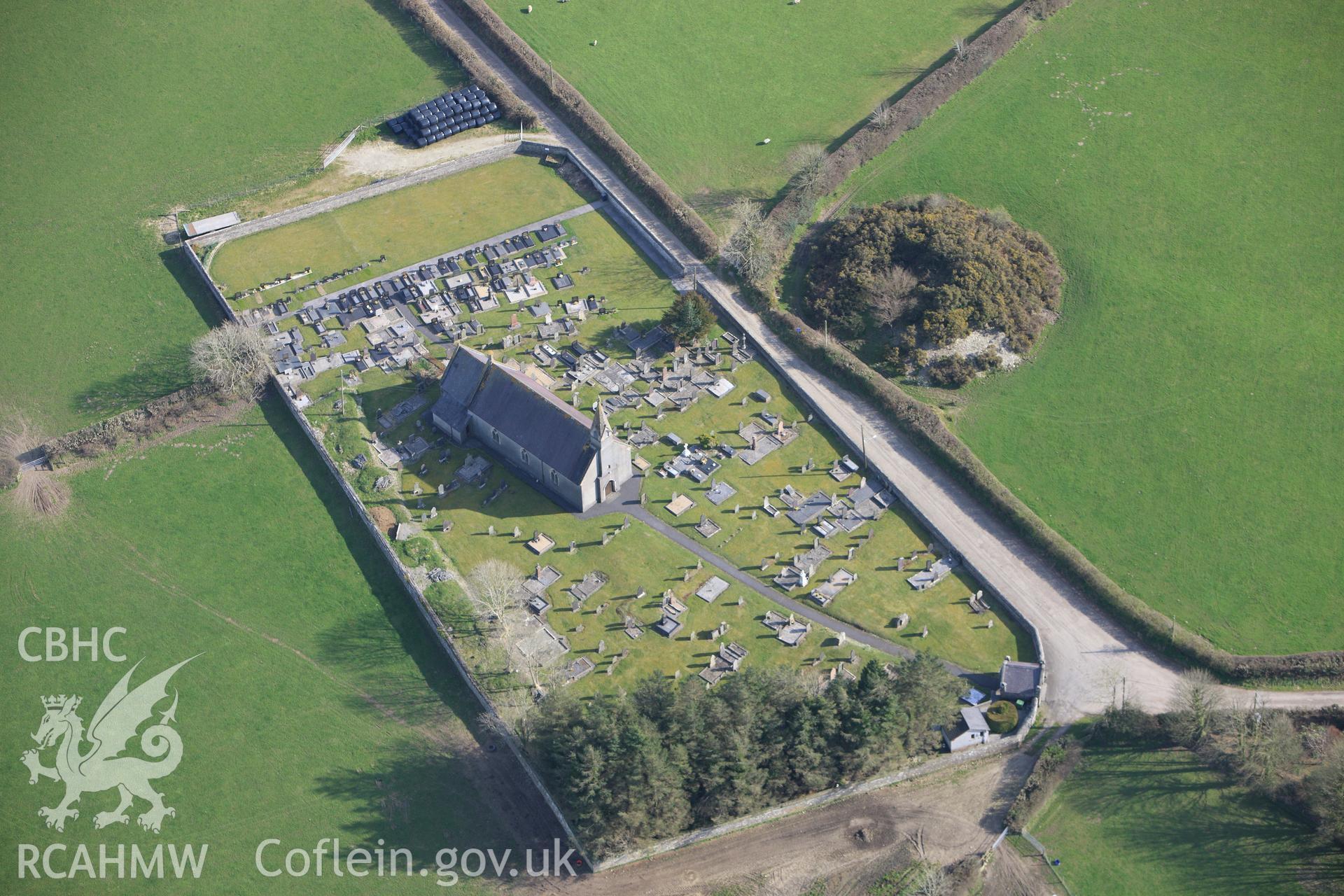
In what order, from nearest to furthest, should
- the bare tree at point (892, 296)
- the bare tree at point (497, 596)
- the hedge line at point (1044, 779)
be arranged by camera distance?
the hedge line at point (1044, 779), the bare tree at point (497, 596), the bare tree at point (892, 296)

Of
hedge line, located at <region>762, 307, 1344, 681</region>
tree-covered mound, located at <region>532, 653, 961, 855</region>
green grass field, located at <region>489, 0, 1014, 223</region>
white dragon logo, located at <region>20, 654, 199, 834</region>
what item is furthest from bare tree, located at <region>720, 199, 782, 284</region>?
white dragon logo, located at <region>20, 654, 199, 834</region>

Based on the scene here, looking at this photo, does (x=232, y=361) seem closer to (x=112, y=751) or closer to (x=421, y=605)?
(x=421, y=605)

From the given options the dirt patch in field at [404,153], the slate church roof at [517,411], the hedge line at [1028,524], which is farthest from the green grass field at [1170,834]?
the dirt patch in field at [404,153]

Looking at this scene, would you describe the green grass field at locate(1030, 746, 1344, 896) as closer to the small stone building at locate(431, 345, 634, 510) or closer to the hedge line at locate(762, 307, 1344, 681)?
the hedge line at locate(762, 307, 1344, 681)

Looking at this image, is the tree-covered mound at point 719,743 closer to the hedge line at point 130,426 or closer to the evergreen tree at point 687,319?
the evergreen tree at point 687,319

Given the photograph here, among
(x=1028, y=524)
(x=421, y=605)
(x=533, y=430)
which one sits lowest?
(x=1028, y=524)

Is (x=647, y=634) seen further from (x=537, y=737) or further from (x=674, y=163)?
(x=674, y=163)

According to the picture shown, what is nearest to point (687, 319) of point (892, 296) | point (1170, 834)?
point (892, 296)
